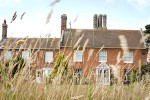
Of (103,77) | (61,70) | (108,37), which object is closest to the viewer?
(61,70)

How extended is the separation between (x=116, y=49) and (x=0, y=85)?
123ft

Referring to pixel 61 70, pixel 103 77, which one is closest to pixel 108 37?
pixel 103 77

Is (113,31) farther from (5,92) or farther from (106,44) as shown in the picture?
(5,92)

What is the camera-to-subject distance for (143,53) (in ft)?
131

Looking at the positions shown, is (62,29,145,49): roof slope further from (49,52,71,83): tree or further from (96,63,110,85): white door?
(49,52,71,83): tree

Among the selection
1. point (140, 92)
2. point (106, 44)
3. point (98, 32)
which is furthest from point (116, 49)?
point (140, 92)

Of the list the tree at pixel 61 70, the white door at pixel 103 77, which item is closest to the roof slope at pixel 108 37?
the white door at pixel 103 77

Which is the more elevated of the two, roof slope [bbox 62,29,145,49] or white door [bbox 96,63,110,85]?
roof slope [bbox 62,29,145,49]

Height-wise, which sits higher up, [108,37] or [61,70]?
[108,37]

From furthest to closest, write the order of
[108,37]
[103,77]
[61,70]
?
[108,37] → [103,77] → [61,70]

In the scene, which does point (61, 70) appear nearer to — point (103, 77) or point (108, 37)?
point (103, 77)

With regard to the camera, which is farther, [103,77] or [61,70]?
[103,77]

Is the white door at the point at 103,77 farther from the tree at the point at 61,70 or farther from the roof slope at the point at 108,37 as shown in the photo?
the roof slope at the point at 108,37

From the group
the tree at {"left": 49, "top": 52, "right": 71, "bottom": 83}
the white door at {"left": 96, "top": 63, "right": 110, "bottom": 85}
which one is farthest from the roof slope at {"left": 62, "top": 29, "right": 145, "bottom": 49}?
the tree at {"left": 49, "top": 52, "right": 71, "bottom": 83}
